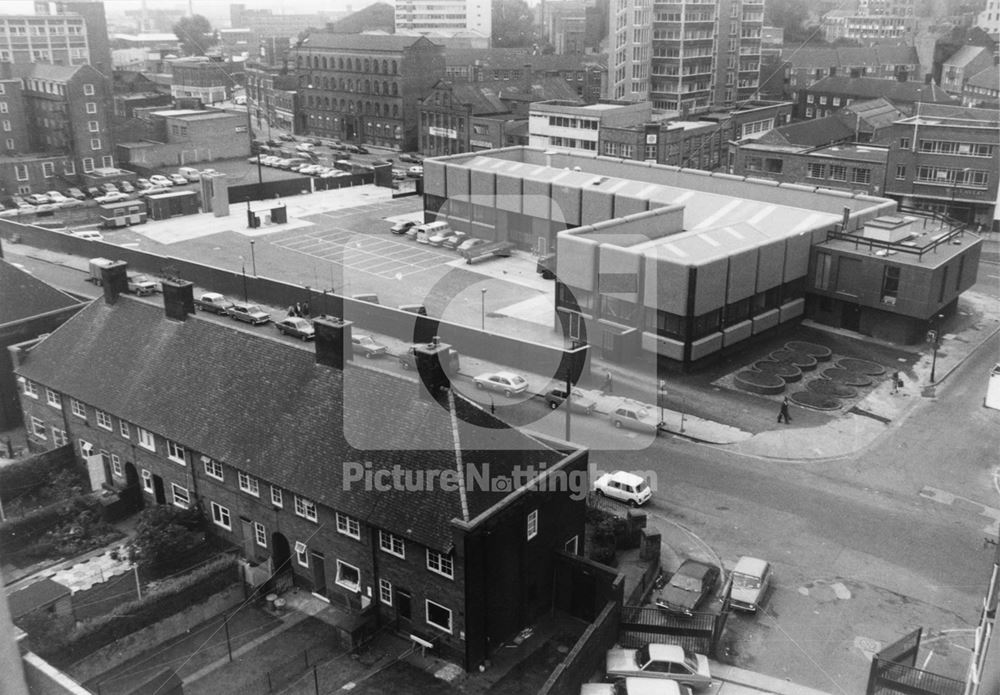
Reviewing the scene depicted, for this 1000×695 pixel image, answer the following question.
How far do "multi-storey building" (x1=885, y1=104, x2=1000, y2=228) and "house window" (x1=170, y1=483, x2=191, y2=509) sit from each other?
61062mm

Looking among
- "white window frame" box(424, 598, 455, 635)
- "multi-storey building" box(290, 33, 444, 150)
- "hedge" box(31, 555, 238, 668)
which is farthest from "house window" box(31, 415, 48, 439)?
"multi-storey building" box(290, 33, 444, 150)

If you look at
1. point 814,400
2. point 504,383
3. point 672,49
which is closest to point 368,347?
point 504,383

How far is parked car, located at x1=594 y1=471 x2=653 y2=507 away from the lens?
104 feet

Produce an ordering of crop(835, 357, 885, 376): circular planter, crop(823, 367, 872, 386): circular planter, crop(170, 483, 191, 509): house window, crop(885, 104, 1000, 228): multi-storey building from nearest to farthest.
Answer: crop(170, 483, 191, 509): house window
crop(823, 367, 872, 386): circular planter
crop(835, 357, 885, 376): circular planter
crop(885, 104, 1000, 228): multi-storey building

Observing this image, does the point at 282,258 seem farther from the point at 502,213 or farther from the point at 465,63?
the point at 465,63

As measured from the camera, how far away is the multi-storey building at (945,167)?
67.9 m

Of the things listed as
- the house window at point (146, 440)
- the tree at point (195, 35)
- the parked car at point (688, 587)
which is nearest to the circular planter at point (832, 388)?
the parked car at point (688, 587)

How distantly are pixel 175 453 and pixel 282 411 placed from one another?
15.1 feet

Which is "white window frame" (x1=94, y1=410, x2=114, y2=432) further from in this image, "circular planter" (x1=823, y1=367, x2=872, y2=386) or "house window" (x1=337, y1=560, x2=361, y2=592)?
"circular planter" (x1=823, y1=367, x2=872, y2=386)

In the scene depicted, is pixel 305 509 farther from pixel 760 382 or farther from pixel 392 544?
pixel 760 382

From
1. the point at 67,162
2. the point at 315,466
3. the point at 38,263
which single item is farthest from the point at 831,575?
the point at 67,162

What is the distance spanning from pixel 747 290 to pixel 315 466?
2738 centimetres

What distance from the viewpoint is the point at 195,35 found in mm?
175625

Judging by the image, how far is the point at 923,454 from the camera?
1401 inches
